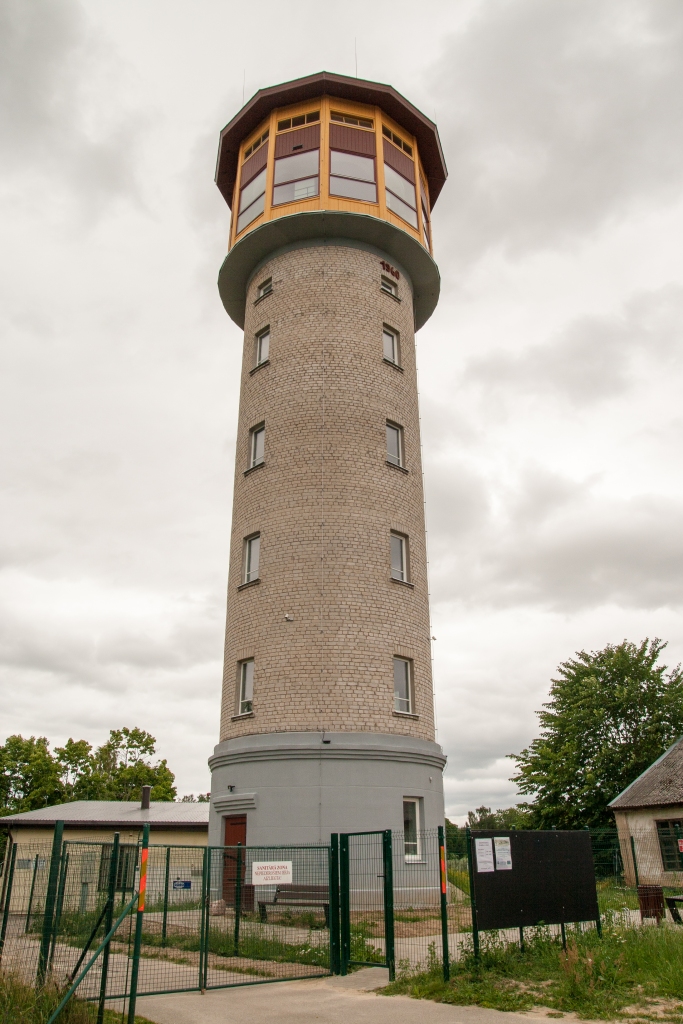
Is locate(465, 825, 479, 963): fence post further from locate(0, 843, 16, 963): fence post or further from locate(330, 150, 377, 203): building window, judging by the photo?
locate(330, 150, 377, 203): building window

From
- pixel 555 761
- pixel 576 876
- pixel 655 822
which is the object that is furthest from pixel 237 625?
pixel 555 761

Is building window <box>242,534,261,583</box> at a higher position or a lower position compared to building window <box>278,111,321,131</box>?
lower

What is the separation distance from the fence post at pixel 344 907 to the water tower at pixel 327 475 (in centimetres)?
598

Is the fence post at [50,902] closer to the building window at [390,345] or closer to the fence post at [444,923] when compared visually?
the fence post at [444,923]

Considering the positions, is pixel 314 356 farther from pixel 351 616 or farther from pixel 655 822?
pixel 655 822

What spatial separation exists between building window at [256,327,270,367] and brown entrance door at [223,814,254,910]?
46.2ft

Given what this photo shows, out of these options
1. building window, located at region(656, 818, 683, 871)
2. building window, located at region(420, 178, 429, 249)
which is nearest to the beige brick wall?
building window, located at region(420, 178, 429, 249)

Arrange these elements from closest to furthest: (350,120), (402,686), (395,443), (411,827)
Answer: (411,827) → (402,686) → (395,443) → (350,120)

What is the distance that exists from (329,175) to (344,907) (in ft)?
72.6

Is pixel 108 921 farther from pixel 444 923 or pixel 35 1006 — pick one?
pixel 444 923

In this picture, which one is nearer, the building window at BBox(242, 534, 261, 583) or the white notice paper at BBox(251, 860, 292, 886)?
the white notice paper at BBox(251, 860, 292, 886)

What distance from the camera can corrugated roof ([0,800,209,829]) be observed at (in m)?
34.7

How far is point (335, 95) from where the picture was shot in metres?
26.8

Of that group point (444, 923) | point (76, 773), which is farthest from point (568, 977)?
point (76, 773)
